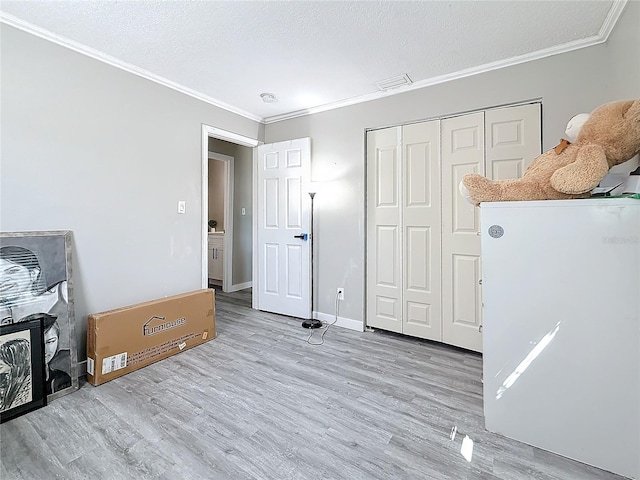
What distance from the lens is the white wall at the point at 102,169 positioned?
5.94ft

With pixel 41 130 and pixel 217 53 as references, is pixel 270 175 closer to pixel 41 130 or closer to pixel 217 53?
pixel 217 53

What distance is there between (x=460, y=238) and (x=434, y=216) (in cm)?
29

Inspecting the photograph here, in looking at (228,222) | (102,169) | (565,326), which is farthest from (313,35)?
(228,222)

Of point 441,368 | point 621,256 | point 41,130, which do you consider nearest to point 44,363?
point 41,130

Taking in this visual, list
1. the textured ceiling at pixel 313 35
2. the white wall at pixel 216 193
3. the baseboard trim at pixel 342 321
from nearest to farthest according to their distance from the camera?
the textured ceiling at pixel 313 35 < the baseboard trim at pixel 342 321 < the white wall at pixel 216 193

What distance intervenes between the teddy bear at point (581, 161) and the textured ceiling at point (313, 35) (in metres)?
0.81

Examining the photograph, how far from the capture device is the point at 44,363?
1735 mm

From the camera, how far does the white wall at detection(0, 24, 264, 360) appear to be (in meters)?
1.81

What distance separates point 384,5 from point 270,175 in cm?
210

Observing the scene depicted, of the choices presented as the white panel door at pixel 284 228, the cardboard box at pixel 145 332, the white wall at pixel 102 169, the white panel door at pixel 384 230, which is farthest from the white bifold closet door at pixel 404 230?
the white wall at pixel 102 169

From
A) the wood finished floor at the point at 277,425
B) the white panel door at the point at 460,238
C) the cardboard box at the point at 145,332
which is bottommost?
the wood finished floor at the point at 277,425

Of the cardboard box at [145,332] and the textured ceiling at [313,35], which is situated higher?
the textured ceiling at [313,35]

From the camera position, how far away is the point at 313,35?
74.6 inches

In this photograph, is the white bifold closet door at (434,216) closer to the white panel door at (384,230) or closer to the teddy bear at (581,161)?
the white panel door at (384,230)
